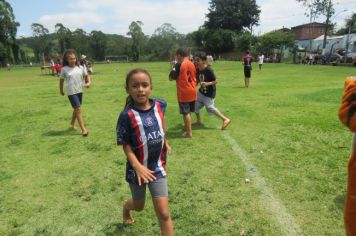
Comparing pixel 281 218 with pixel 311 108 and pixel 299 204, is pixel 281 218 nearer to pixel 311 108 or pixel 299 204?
pixel 299 204

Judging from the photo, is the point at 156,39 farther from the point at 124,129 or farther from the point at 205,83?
the point at 124,129

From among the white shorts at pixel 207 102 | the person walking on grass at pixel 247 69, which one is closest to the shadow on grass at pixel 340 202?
the white shorts at pixel 207 102

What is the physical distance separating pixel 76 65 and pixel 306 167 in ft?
17.7

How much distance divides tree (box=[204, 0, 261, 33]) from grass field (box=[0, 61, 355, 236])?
8097cm

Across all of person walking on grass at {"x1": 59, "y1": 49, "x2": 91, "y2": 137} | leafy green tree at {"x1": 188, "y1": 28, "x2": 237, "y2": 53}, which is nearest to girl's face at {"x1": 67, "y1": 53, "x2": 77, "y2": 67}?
person walking on grass at {"x1": 59, "y1": 49, "x2": 91, "y2": 137}

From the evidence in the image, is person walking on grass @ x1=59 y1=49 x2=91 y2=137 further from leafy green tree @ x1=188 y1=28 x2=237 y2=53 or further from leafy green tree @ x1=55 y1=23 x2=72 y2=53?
leafy green tree @ x1=55 y1=23 x2=72 y2=53

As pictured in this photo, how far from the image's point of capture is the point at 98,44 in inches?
4210

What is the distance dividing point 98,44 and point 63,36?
32.6 ft

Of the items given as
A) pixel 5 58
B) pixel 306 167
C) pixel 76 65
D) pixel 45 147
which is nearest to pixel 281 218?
pixel 306 167

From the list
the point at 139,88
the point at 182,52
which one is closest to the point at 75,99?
the point at 182,52

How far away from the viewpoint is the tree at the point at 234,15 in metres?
86.6

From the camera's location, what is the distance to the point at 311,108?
10.7 m

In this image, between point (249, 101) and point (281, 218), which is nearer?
point (281, 218)

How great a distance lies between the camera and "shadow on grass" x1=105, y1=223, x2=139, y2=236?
395 centimetres
